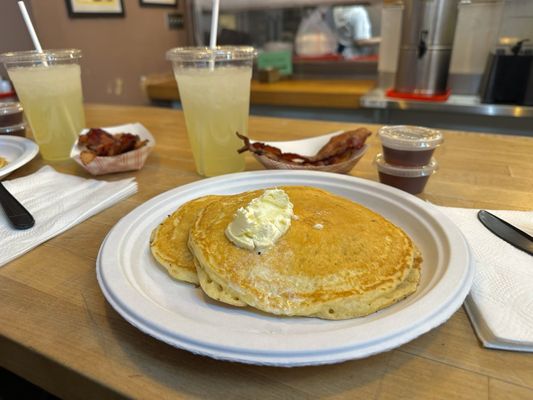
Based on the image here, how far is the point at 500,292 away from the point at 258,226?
42cm

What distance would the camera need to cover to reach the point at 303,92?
298cm

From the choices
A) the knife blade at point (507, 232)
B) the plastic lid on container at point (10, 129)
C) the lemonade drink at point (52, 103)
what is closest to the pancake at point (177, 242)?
the knife blade at point (507, 232)

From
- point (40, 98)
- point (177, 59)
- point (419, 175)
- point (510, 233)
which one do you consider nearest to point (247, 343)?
point (510, 233)

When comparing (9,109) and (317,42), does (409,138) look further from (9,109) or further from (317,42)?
(317,42)

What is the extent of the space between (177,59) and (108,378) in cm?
90

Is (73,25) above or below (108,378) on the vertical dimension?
above

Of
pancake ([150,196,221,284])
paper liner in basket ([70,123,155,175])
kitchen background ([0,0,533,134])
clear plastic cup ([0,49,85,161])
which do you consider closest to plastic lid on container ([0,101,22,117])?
clear plastic cup ([0,49,85,161])

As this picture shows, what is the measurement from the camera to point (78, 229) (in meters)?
0.91

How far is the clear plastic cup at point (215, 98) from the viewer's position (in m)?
1.11

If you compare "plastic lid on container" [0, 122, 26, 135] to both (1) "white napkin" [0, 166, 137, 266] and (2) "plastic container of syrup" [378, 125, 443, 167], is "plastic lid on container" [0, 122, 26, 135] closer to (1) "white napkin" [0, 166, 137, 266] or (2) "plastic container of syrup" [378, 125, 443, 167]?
(1) "white napkin" [0, 166, 137, 266]

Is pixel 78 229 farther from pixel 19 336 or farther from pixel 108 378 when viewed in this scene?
pixel 108 378

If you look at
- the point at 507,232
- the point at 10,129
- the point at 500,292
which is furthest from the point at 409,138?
the point at 10,129

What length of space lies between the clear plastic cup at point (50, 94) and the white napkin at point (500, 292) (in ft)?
4.38

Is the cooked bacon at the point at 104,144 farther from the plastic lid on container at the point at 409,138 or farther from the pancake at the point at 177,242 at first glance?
the plastic lid on container at the point at 409,138
